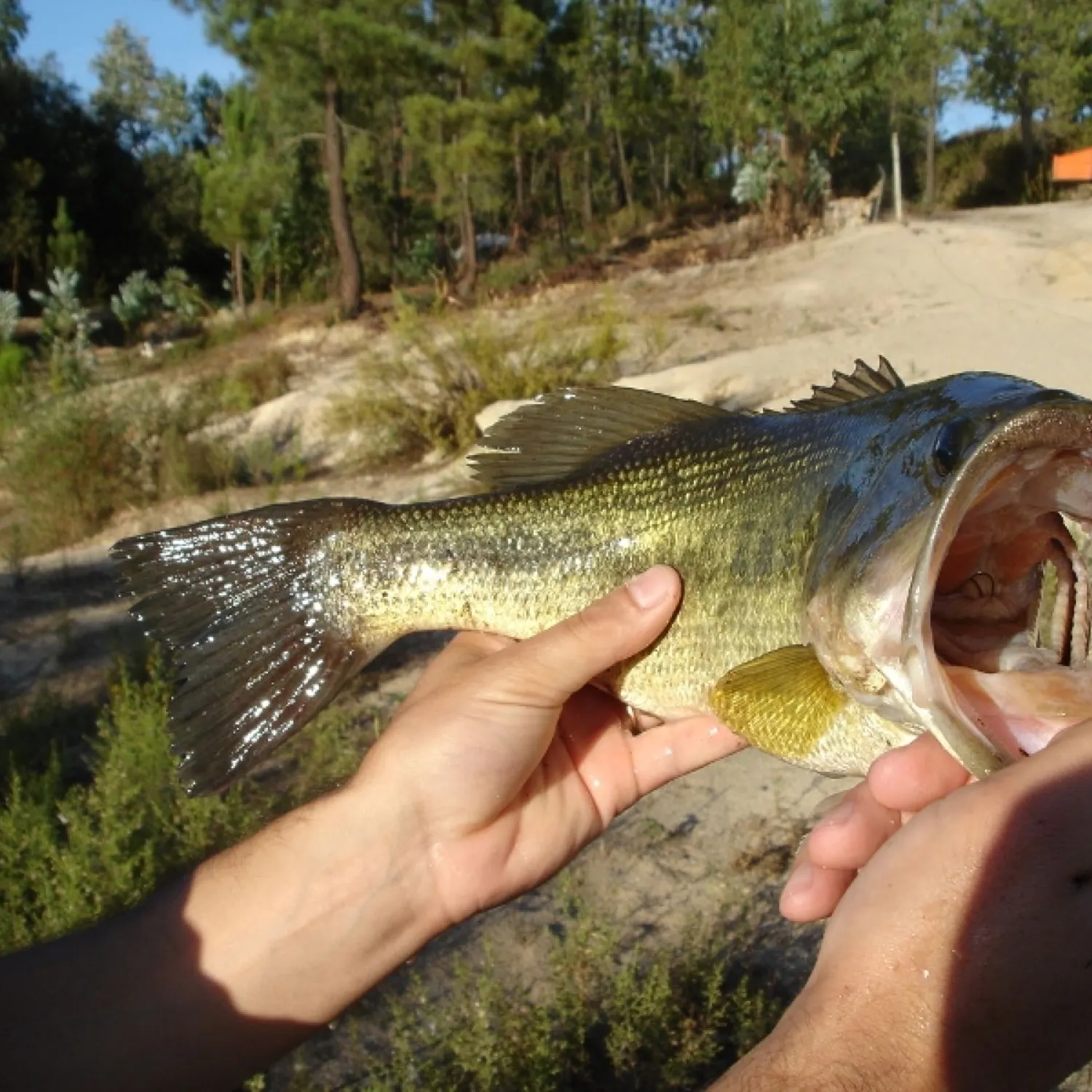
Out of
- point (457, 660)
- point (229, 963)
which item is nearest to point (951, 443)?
point (457, 660)

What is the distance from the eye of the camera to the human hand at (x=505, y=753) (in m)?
2.51

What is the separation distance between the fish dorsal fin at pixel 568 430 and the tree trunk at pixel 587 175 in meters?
32.2

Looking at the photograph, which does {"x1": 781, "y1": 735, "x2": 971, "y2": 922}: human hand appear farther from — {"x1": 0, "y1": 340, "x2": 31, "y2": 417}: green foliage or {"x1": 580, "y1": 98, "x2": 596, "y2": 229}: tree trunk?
{"x1": 580, "y1": 98, "x2": 596, "y2": 229}: tree trunk

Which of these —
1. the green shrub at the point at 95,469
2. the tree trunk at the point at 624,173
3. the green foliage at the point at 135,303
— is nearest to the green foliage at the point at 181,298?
the green foliage at the point at 135,303

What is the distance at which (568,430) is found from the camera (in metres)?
2.92

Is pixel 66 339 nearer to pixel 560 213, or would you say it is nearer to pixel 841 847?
pixel 560 213

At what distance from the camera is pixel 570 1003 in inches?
134

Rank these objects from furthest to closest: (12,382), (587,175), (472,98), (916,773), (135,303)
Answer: (587,175)
(135,303)
(472,98)
(12,382)
(916,773)

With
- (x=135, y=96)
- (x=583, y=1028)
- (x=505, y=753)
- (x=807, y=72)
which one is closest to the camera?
(x=505, y=753)

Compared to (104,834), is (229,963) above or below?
above

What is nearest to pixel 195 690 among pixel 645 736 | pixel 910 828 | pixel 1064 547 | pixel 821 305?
pixel 645 736

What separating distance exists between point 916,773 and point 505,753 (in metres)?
1.01

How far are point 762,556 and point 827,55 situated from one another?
24.4m

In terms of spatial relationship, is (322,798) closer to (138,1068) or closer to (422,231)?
(138,1068)
